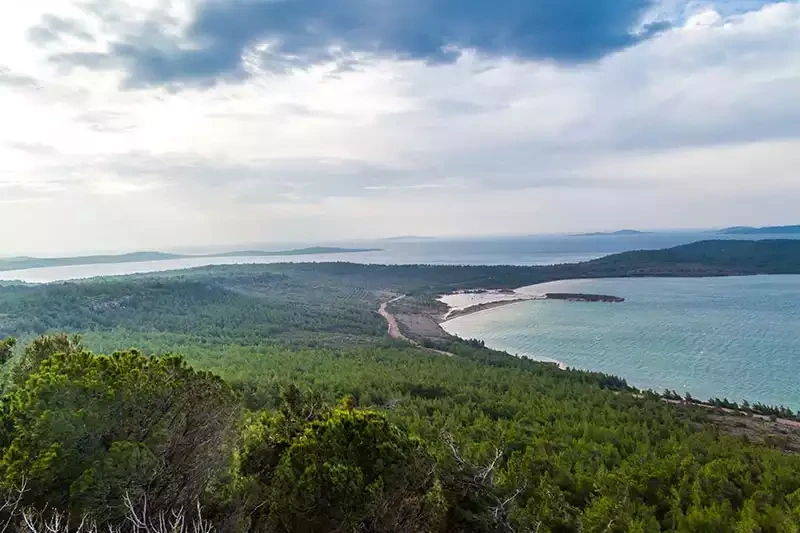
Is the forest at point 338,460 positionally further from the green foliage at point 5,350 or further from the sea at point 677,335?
the sea at point 677,335

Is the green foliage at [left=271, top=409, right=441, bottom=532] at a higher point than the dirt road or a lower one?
higher

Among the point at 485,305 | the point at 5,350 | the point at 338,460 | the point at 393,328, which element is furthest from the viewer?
the point at 485,305

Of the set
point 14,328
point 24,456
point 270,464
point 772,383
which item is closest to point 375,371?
point 270,464

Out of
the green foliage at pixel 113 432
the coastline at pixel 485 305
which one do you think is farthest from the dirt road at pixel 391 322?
the green foliage at pixel 113 432

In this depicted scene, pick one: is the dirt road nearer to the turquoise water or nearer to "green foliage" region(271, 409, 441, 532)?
the turquoise water

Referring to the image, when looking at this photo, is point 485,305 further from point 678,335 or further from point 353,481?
point 353,481

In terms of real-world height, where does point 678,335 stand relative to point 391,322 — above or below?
below

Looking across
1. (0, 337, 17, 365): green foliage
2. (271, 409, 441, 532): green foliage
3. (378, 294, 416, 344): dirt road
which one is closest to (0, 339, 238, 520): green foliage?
(0, 337, 17, 365): green foliage

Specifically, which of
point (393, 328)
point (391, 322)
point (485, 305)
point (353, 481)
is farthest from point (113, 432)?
point (485, 305)
